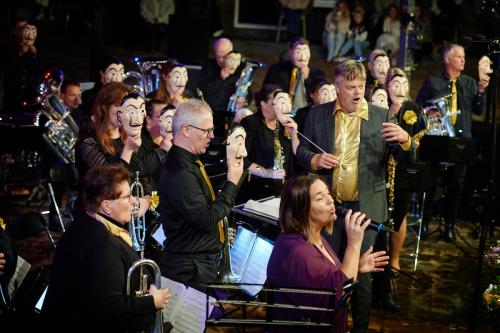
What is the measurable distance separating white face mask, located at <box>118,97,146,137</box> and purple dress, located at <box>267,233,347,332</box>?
1.71 m

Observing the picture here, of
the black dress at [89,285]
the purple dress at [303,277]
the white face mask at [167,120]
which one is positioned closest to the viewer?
the black dress at [89,285]

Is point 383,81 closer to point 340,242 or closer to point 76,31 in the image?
point 340,242

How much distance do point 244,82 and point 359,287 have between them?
13.7ft

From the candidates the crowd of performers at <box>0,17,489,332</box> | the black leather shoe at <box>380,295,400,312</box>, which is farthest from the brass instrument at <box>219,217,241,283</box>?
the black leather shoe at <box>380,295,400,312</box>

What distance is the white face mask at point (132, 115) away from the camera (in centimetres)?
557

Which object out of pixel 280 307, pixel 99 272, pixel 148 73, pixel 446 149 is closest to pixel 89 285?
pixel 99 272

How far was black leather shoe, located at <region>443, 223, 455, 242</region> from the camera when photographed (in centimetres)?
898

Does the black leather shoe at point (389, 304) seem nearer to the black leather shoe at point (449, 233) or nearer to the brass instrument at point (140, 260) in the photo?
the brass instrument at point (140, 260)

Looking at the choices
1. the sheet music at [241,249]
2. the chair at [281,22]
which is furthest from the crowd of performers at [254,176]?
the chair at [281,22]

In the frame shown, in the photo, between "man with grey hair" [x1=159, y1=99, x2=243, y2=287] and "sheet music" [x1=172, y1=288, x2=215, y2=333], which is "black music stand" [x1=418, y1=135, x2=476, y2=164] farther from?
"sheet music" [x1=172, y1=288, x2=215, y2=333]

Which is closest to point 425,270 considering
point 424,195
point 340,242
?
point 424,195

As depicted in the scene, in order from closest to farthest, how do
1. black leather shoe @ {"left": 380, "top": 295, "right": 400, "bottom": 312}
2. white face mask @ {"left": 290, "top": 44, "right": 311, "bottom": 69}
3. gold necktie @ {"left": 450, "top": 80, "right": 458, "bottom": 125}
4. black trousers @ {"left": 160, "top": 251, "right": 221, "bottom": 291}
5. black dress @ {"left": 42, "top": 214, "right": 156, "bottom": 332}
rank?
1. black dress @ {"left": 42, "top": 214, "right": 156, "bottom": 332}
2. black trousers @ {"left": 160, "top": 251, "right": 221, "bottom": 291}
3. black leather shoe @ {"left": 380, "top": 295, "right": 400, "bottom": 312}
4. gold necktie @ {"left": 450, "top": 80, "right": 458, "bottom": 125}
5. white face mask @ {"left": 290, "top": 44, "right": 311, "bottom": 69}

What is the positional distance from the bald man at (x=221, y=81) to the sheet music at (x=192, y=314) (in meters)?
4.61

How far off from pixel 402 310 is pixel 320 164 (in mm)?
1829
